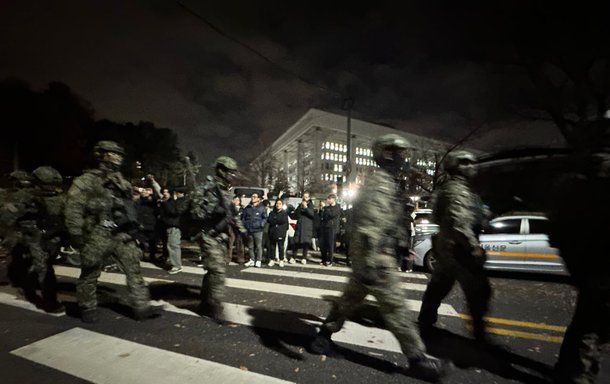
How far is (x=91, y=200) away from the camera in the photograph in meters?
4.01

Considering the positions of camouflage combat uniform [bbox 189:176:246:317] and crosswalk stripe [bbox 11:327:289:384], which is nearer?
crosswalk stripe [bbox 11:327:289:384]

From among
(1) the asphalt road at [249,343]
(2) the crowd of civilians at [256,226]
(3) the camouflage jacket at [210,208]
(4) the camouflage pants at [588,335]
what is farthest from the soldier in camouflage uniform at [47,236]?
(4) the camouflage pants at [588,335]

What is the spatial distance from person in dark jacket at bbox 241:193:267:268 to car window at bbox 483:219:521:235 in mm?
5480

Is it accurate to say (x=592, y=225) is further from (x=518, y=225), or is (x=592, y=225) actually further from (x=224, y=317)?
(x=518, y=225)

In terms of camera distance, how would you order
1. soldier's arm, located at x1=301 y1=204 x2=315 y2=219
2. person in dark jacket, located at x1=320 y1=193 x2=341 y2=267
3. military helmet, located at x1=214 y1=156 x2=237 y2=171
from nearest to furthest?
military helmet, located at x1=214 y1=156 x2=237 y2=171 → person in dark jacket, located at x1=320 y1=193 x2=341 y2=267 → soldier's arm, located at x1=301 y1=204 x2=315 y2=219

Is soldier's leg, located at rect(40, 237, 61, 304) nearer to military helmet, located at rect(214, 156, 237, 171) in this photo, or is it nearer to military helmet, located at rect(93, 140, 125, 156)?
military helmet, located at rect(93, 140, 125, 156)

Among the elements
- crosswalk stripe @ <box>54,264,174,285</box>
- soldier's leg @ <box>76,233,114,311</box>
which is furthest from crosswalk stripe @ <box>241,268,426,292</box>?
soldier's leg @ <box>76,233,114,311</box>

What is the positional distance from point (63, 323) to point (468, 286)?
4.80 metres

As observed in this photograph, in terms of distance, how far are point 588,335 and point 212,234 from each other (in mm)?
3952

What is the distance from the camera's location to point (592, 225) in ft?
8.77

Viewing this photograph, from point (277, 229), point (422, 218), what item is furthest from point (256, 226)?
point (422, 218)

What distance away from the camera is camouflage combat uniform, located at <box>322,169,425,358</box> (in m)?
2.80

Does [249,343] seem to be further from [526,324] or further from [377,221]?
[526,324]

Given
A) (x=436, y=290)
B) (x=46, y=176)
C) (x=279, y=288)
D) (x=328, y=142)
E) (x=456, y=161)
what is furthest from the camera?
(x=328, y=142)
